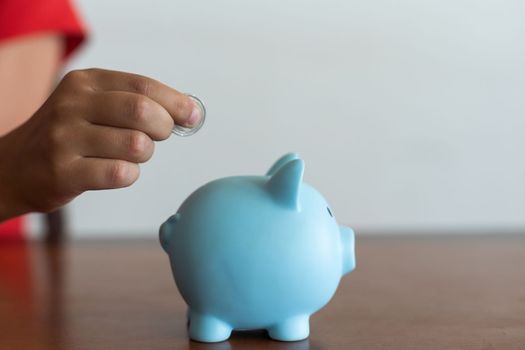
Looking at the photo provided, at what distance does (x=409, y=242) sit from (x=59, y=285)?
0.49 meters

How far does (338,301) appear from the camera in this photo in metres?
0.65

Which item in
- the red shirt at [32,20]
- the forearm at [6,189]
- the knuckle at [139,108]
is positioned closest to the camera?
the knuckle at [139,108]

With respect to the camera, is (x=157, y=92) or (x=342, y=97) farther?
(x=342, y=97)

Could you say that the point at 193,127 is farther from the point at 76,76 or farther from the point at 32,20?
the point at 32,20

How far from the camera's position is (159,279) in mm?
790

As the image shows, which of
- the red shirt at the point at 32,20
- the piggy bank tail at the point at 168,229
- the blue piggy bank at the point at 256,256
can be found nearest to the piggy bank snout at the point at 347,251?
the blue piggy bank at the point at 256,256

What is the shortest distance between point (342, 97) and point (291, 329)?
47.5 inches

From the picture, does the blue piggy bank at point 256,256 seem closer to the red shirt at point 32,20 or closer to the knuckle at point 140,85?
the knuckle at point 140,85

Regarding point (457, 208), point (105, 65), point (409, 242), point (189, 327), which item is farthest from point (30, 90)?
point (457, 208)

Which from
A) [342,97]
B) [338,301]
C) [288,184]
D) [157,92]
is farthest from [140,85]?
[342,97]

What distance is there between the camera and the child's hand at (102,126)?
1.61ft

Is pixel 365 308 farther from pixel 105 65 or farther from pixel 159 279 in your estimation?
pixel 105 65

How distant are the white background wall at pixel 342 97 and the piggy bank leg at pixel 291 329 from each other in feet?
3.79

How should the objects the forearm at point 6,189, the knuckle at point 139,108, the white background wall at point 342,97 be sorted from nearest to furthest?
1. the knuckle at point 139,108
2. the forearm at point 6,189
3. the white background wall at point 342,97
